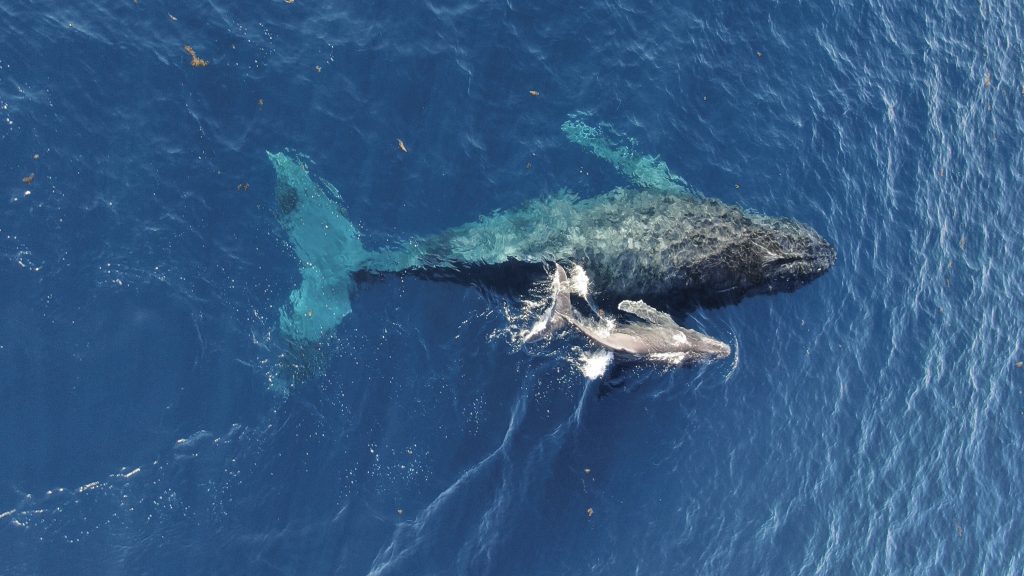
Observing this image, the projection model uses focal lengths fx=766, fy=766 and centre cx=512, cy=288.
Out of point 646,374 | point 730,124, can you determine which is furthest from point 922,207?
point 646,374

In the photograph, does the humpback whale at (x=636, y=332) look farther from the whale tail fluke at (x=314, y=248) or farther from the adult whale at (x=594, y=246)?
the whale tail fluke at (x=314, y=248)

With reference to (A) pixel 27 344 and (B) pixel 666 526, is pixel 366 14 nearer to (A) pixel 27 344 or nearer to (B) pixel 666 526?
(A) pixel 27 344

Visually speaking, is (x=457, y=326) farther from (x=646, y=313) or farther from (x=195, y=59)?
(x=195, y=59)

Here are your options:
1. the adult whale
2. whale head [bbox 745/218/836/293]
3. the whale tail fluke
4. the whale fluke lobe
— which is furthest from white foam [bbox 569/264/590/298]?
the whale tail fluke

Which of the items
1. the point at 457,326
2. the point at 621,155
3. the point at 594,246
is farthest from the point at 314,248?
the point at 621,155

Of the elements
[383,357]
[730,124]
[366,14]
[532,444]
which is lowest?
[532,444]

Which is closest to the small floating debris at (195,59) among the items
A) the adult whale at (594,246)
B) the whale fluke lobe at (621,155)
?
the adult whale at (594,246)
